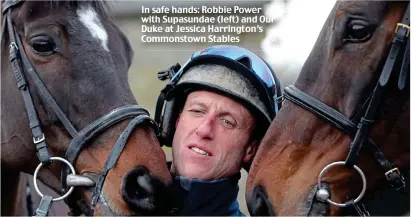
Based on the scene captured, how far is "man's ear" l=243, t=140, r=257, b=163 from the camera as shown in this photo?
135 inches

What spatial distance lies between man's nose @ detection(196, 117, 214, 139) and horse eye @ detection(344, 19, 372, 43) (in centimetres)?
85

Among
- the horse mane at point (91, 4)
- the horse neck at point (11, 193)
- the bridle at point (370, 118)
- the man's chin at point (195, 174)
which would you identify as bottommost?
the horse neck at point (11, 193)

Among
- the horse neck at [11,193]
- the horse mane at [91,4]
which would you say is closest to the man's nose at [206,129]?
the horse mane at [91,4]

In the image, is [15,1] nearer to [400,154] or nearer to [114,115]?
[114,115]

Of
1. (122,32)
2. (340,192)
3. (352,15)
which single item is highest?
(352,15)

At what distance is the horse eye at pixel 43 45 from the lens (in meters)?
3.21

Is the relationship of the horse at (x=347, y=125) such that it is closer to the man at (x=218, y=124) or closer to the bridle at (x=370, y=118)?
the bridle at (x=370, y=118)

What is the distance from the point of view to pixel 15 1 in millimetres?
3404

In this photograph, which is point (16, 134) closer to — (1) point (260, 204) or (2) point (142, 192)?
(2) point (142, 192)

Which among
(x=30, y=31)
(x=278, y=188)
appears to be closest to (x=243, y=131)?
(x=278, y=188)

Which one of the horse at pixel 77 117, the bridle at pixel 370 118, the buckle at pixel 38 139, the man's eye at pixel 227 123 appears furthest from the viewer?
the man's eye at pixel 227 123

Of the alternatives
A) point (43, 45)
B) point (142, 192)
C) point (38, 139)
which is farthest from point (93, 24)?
point (142, 192)

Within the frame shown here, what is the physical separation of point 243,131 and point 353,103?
738 millimetres

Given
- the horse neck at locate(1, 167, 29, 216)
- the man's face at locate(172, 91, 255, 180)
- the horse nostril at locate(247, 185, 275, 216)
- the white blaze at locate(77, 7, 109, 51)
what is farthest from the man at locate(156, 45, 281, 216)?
the horse neck at locate(1, 167, 29, 216)
